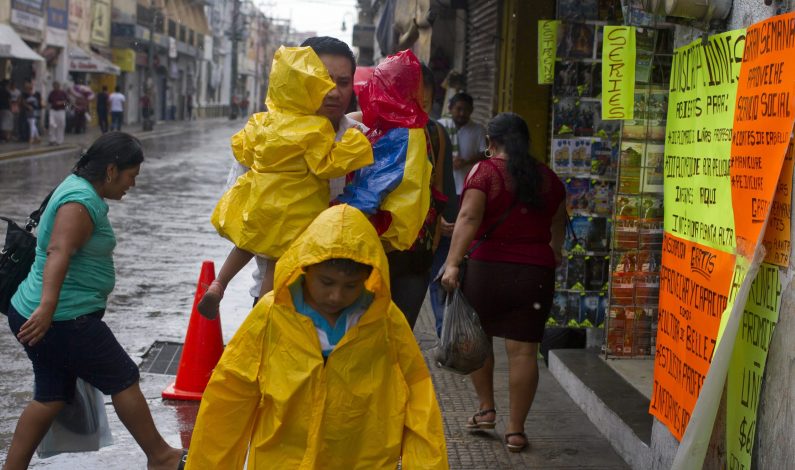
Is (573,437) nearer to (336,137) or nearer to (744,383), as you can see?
(744,383)

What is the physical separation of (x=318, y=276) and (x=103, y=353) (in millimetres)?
1591

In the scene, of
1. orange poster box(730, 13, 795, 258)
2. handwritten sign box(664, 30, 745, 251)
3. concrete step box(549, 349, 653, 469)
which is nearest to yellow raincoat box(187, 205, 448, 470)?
orange poster box(730, 13, 795, 258)

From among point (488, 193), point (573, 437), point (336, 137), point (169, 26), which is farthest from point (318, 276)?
point (169, 26)

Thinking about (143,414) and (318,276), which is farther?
(143,414)

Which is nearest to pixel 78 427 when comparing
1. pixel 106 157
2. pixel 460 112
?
pixel 106 157

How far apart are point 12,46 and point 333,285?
3042 cm

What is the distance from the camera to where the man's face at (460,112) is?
901cm

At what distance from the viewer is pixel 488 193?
526 cm

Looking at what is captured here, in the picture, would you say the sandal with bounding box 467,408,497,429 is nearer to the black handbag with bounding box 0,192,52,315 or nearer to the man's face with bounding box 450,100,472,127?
the black handbag with bounding box 0,192,52,315

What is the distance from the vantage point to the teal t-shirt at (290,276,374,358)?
10.4 feet

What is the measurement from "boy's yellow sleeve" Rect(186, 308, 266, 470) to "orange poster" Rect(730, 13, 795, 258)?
1.64 metres

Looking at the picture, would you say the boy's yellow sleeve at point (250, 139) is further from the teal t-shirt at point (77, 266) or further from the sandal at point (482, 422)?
the sandal at point (482, 422)

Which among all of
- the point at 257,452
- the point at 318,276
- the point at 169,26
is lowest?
the point at 257,452

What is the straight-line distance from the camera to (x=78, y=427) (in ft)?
14.9
